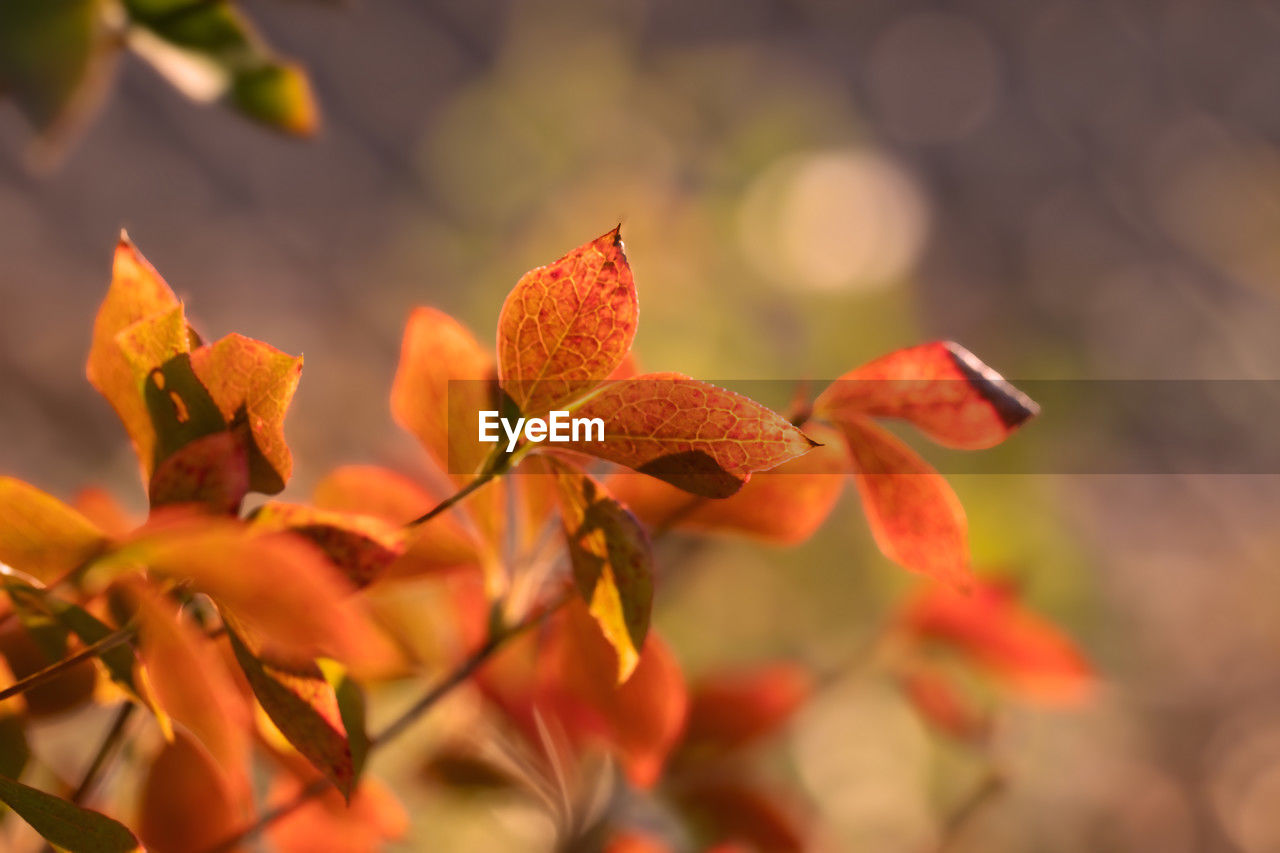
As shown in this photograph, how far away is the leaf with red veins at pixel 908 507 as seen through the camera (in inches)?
6.5

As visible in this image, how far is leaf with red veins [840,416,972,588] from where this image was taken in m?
0.17

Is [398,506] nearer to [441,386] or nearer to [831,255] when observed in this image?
[441,386]

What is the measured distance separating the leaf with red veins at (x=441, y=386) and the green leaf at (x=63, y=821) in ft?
0.25

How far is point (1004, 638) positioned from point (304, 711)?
0.26 metres

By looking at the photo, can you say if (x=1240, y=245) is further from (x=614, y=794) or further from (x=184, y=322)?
(x=184, y=322)

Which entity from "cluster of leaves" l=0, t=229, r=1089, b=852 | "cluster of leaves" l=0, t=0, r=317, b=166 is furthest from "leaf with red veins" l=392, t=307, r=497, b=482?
"cluster of leaves" l=0, t=0, r=317, b=166

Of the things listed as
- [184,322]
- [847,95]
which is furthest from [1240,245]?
[184,322]

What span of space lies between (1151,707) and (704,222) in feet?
2.28

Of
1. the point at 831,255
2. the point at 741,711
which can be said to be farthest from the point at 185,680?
the point at 831,255

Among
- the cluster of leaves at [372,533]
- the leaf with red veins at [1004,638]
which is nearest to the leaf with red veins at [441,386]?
the cluster of leaves at [372,533]

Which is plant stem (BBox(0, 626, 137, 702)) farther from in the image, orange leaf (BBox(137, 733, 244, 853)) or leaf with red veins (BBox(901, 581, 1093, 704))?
leaf with red veins (BBox(901, 581, 1093, 704))

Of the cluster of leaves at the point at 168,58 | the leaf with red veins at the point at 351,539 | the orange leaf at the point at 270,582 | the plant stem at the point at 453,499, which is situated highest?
the cluster of leaves at the point at 168,58

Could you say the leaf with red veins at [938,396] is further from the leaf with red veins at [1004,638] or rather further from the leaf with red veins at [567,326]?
the leaf with red veins at [1004,638]

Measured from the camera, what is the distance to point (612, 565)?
0.51 ft
